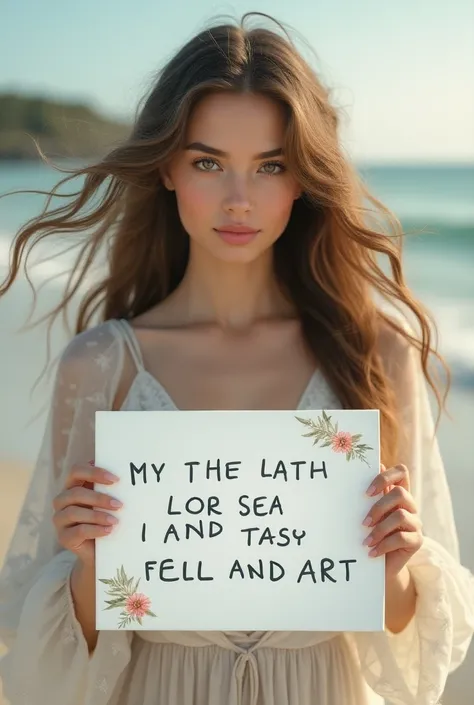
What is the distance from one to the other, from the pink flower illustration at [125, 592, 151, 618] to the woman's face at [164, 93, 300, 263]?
0.63 metres

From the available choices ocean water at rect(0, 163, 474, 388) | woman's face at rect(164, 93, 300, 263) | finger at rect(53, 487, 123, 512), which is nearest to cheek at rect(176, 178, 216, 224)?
woman's face at rect(164, 93, 300, 263)

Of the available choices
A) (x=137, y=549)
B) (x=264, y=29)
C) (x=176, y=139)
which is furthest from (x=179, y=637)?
(x=264, y=29)

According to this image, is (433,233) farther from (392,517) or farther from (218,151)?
(392,517)

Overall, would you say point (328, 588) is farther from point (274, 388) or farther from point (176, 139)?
point (176, 139)

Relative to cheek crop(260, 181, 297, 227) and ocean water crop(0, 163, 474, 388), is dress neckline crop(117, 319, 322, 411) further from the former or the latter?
ocean water crop(0, 163, 474, 388)

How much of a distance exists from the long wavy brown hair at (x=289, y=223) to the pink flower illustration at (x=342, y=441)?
1.25 ft

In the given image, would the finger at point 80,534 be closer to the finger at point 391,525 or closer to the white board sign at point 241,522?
the white board sign at point 241,522

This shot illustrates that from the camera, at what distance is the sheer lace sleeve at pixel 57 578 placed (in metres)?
1.92

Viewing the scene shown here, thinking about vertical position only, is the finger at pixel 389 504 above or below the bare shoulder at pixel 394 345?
below

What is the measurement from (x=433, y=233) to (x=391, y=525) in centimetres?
246

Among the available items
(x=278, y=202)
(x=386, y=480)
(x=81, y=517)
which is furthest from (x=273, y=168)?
(x=81, y=517)

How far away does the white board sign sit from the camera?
1.71 m

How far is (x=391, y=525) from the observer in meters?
1.72

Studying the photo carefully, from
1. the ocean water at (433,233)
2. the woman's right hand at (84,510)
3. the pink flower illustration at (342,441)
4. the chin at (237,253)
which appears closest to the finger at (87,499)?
the woman's right hand at (84,510)
